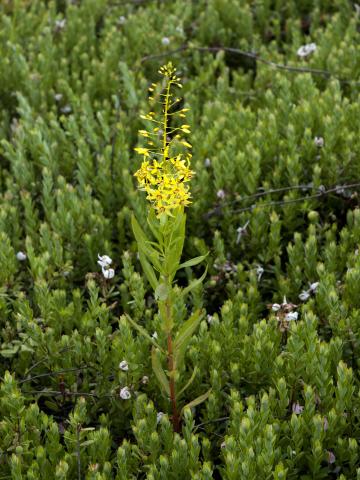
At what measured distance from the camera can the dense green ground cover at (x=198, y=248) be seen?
2.87m

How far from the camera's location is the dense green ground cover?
2869 millimetres

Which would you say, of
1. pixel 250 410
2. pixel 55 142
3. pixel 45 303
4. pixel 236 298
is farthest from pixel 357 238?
pixel 55 142

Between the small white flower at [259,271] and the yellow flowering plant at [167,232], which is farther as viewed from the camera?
the small white flower at [259,271]

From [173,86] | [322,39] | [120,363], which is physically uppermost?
[322,39]

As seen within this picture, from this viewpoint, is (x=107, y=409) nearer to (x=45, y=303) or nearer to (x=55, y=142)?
(x=45, y=303)

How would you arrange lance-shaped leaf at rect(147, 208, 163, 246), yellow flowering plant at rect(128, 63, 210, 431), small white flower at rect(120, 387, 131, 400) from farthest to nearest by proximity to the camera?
small white flower at rect(120, 387, 131, 400)
lance-shaped leaf at rect(147, 208, 163, 246)
yellow flowering plant at rect(128, 63, 210, 431)

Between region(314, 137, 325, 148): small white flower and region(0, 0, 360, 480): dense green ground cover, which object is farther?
region(314, 137, 325, 148): small white flower

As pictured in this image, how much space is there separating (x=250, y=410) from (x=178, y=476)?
1.18ft

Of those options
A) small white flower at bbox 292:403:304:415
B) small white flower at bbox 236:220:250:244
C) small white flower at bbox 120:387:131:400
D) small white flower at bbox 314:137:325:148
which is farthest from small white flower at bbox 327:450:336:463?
small white flower at bbox 314:137:325:148

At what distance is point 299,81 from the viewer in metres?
4.92

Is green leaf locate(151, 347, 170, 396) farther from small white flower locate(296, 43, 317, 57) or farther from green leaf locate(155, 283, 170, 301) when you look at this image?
small white flower locate(296, 43, 317, 57)

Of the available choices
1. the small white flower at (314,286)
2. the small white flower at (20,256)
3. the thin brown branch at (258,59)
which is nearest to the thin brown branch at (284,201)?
the small white flower at (314,286)

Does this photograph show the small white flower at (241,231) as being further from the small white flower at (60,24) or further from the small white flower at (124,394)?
the small white flower at (60,24)

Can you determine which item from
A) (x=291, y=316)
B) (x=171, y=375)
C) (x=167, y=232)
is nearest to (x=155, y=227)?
(x=167, y=232)
